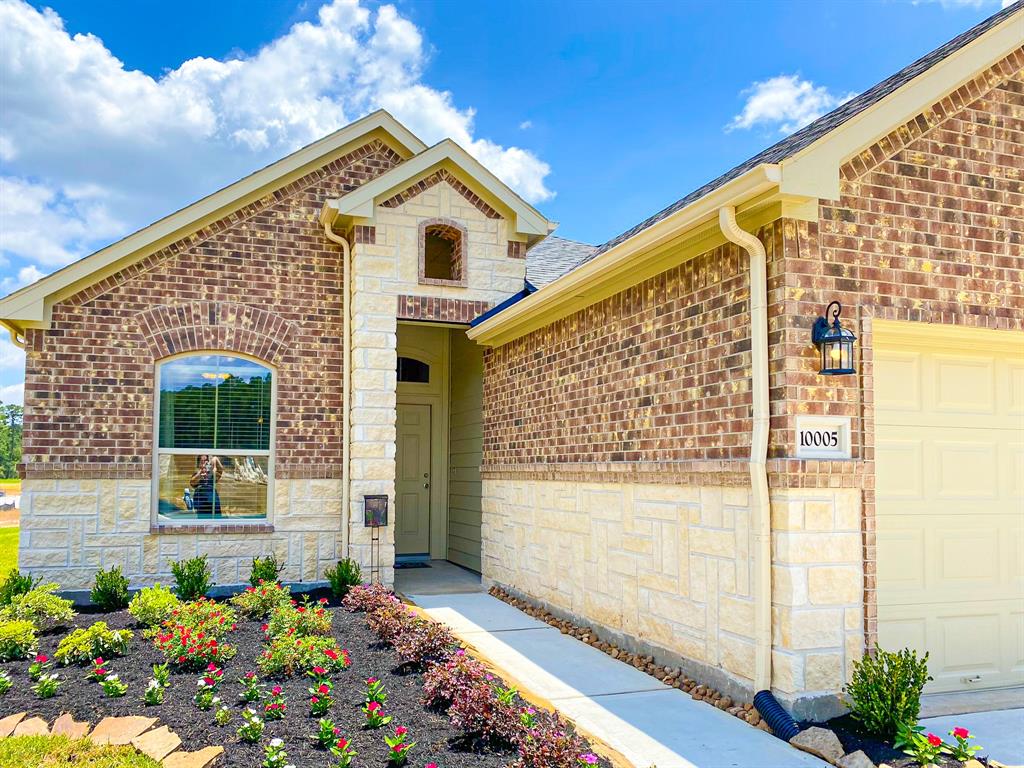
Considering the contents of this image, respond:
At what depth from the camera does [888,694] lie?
5.00m

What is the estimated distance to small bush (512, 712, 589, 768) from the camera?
422cm

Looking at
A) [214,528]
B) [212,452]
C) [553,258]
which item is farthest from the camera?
[553,258]

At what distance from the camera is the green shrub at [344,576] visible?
32.2 ft

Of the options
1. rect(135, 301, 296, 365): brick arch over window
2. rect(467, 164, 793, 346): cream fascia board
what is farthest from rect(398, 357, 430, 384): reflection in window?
rect(467, 164, 793, 346): cream fascia board

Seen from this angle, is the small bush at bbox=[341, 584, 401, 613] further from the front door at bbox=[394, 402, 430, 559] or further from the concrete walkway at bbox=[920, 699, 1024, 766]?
the concrete walkway at bbox=[920, 699, 1024, 766]

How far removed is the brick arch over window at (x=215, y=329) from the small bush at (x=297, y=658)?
4811 mm

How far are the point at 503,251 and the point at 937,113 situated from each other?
19.4ft

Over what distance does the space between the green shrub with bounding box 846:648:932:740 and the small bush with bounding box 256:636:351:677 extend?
3646 mm

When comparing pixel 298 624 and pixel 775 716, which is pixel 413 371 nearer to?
pixel 298 624

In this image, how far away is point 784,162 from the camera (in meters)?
5.20

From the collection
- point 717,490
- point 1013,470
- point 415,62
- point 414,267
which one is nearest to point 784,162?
point 717,490

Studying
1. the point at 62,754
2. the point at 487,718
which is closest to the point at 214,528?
the point at 62,754

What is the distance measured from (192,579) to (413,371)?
17.3 ft

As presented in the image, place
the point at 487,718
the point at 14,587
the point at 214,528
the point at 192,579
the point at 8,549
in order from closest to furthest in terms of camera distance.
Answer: the point at 487,718
the point at 14,587
the point at 192,579
the point at 214,528
the point at 8,549
